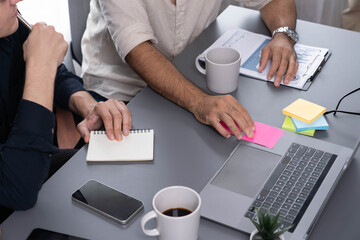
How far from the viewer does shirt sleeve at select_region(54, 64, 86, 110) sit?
1.52 metres

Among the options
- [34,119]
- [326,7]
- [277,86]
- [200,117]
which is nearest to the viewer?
[34,119]

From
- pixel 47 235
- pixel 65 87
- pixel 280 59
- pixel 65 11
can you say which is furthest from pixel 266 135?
pixel 65 11

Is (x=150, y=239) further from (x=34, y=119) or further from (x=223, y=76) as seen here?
(x=223, y=76)

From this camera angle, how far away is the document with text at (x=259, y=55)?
1.42 m

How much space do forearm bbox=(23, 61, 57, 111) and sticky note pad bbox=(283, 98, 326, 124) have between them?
1.98 ft

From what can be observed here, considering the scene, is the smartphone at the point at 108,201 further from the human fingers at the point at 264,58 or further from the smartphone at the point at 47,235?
the human fingers at the point at 264,58

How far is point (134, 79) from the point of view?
176 centimetres

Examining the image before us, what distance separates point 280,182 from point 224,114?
0.25 m

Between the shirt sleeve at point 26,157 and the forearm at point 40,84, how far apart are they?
0.02 m

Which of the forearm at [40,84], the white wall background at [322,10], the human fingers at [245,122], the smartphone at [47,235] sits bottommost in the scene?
the white wall background at [322,10]

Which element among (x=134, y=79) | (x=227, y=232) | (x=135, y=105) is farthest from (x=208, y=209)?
(x=134, y=79)

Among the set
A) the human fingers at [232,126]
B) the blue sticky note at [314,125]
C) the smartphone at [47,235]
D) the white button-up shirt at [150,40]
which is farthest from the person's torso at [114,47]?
the smartphone at [47,235]

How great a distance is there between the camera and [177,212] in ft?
3.05

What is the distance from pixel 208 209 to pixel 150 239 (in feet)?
0.45
